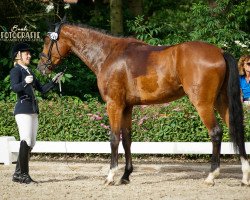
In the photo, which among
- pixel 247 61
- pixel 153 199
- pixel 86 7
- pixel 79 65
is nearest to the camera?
pixel 153 199

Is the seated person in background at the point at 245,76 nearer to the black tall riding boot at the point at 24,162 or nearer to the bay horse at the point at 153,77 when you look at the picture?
the bay horse at the point at 153,77

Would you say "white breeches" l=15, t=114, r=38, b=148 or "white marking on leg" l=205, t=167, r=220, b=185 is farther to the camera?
"white breeches" l=15, t=114, r=38, b=148

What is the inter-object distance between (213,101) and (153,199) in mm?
1501

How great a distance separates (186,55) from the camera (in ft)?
24.3

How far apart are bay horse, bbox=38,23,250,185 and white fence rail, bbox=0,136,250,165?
145 cm

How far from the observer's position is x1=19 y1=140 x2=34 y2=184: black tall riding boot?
7812 millimetres

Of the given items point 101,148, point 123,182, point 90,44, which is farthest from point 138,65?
point 101,148

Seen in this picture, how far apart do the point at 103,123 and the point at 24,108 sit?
2.73 meters

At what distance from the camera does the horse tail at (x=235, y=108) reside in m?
7.34

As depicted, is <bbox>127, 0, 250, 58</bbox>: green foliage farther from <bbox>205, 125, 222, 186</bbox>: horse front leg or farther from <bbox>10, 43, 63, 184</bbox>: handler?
<bbox>205, 125, 222, 186</bbox>: horse front leg

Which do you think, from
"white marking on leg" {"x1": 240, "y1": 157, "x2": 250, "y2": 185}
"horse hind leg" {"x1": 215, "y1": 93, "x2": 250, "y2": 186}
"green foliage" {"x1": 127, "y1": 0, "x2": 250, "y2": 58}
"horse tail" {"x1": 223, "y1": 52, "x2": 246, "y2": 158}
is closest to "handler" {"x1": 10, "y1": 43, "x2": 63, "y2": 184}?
"horse hind leg" {"x1": 215, "y1": 93, "x2": 250, "y2": 186}

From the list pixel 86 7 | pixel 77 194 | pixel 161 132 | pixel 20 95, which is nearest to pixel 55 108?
pixel 161 132

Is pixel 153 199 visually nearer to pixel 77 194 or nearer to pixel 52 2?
pixel 77 194

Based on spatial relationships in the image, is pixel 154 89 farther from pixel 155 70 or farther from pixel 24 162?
pixel 24 162
